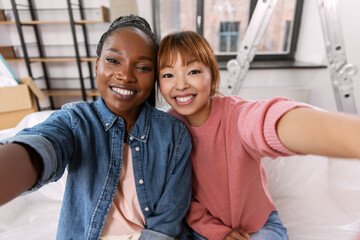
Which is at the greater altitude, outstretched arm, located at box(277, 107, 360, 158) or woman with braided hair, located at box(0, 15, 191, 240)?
outstretched arm, located at box(277, 107, 360, 158)

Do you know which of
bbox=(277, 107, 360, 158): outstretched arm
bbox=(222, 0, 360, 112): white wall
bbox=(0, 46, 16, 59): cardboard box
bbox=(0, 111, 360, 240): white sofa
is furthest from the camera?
bbox=(0, 46, 16, 59): cardboard box

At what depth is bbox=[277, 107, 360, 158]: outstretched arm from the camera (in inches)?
11.5

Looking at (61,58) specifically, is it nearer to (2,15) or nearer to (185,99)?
(2,15)

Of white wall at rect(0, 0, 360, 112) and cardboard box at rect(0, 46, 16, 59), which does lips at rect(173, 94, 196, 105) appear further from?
cardboard box at rect(0, 46, 16, 59)

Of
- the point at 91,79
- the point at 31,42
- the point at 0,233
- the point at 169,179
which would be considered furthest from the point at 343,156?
the point at 31,42

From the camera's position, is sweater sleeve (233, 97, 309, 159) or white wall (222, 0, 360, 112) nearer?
sweater sleeve (233, 97, 309, 159)

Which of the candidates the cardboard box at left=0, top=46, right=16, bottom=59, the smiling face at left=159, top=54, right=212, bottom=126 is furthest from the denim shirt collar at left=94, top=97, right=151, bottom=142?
the cardboard box at left=0, top=46, right=16, bottom=59

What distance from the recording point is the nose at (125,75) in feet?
1.97

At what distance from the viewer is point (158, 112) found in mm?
720

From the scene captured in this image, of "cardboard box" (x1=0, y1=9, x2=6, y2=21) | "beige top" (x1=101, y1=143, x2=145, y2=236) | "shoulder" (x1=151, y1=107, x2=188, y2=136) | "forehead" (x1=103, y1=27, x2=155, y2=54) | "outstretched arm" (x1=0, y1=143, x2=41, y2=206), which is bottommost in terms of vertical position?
"beige top" (x1=101, y1=143, x2=145, y2=236)

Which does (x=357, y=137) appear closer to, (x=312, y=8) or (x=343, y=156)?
(x=343, y=156)

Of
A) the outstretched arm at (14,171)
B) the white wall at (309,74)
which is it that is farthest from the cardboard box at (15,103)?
the white wall at (309,74)

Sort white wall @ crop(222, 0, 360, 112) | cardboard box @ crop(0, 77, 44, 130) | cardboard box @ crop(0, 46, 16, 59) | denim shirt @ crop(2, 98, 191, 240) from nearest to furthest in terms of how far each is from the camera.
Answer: denim shirt @ crop(2, 98, 191, 240)
cardboard box @ crop(0, 77, 44, 130)
white wall @ crop(222, 0, 360, 112)
cardboard box @ crop(0, 46, 16, 59)

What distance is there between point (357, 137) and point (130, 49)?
0.52 m
